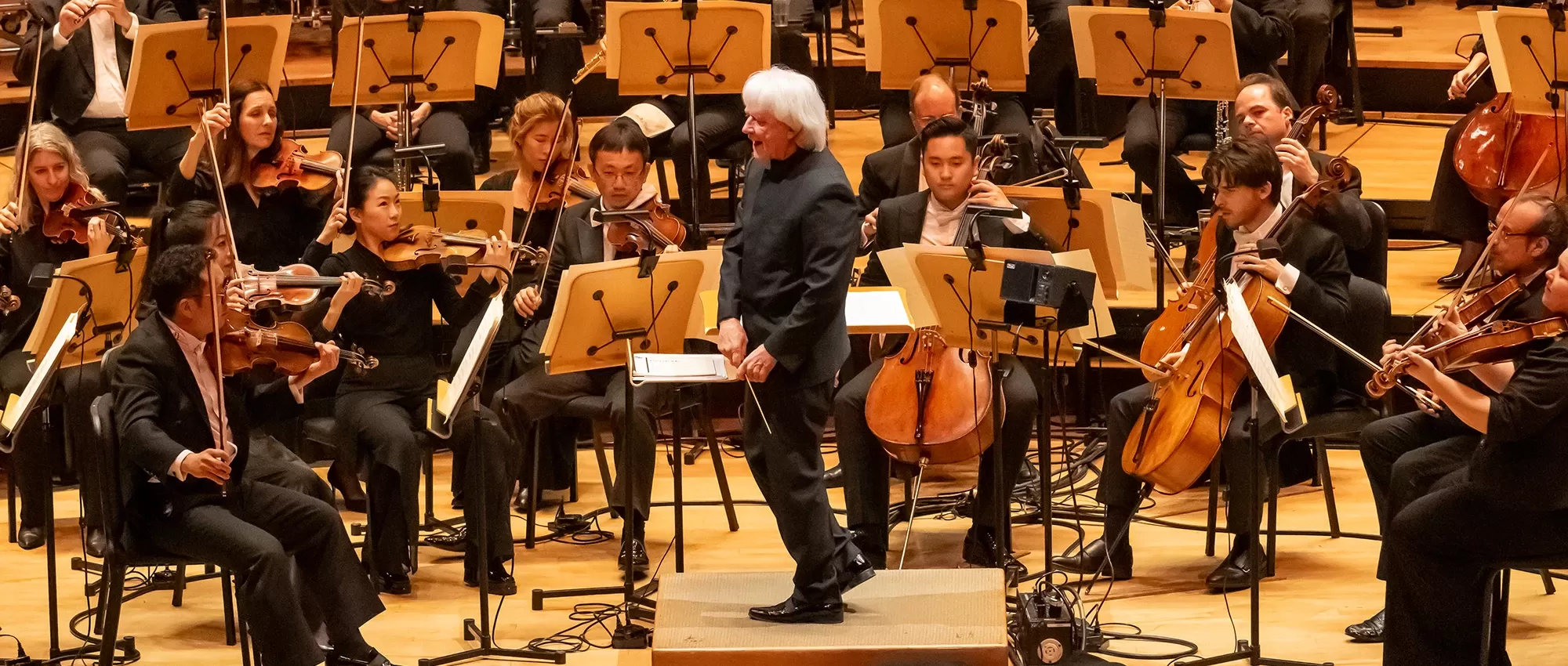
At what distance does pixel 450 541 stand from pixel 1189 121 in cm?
280

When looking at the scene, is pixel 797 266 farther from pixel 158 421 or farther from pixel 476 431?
pixel 158 421

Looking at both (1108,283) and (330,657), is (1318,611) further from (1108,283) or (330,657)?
(330,657)

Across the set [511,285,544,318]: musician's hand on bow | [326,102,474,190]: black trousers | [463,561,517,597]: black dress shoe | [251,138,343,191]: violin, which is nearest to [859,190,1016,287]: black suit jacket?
[511,285,544,318]: musician's hand on bow

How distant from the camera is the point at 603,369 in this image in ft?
17.0

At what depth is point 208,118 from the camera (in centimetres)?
524

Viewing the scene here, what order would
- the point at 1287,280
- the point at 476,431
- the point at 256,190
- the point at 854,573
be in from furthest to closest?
the point at 256,190 → the point at 1287,280 → the point at 476,431 → the point at 854,573

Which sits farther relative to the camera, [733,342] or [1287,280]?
[1287,280]

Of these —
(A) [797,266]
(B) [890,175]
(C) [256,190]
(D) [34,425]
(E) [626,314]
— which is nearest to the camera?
(A) [797,266]

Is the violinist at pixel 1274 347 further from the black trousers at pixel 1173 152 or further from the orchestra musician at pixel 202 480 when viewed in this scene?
the orchestra musician at pixel 202 480

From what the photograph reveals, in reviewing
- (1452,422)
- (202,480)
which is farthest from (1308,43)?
(202,480)

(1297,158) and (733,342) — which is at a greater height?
(1297,158)

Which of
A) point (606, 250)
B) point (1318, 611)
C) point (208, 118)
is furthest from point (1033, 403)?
point (208, 118)

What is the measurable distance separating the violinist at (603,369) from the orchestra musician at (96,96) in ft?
5.63

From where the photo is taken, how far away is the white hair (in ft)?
12.4
